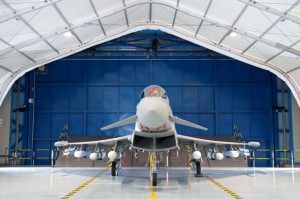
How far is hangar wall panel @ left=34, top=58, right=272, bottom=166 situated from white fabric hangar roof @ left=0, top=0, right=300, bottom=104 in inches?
227

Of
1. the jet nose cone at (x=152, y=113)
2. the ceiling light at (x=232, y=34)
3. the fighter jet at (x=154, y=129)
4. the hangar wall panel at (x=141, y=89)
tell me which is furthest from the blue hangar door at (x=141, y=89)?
the jet nose cone at (x=152, y=113)

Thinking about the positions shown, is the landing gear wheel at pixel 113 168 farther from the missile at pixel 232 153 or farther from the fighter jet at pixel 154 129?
the missile at pixel 232 153

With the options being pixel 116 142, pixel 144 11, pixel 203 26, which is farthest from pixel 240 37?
pixel 116 142

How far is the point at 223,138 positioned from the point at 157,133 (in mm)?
15309

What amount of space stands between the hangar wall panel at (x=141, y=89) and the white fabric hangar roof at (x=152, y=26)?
577 cm

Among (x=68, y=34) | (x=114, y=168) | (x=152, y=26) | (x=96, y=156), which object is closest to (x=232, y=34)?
(x=152, y=26)

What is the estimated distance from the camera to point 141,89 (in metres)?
26.9

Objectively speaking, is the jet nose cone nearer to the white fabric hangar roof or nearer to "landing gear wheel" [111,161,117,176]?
"landing gear wheel" [111,161,117,176]

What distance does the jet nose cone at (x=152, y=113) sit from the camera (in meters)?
9.80

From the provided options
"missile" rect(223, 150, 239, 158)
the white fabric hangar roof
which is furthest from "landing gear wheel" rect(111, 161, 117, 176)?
the white fabric hangar roof

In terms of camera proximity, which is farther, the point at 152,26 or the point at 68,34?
the point at 152,26

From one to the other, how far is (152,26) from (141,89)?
274 inches

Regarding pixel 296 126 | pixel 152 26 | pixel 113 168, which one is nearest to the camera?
pixel 113 168

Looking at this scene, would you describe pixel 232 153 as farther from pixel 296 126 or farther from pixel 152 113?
pixel 296 126
